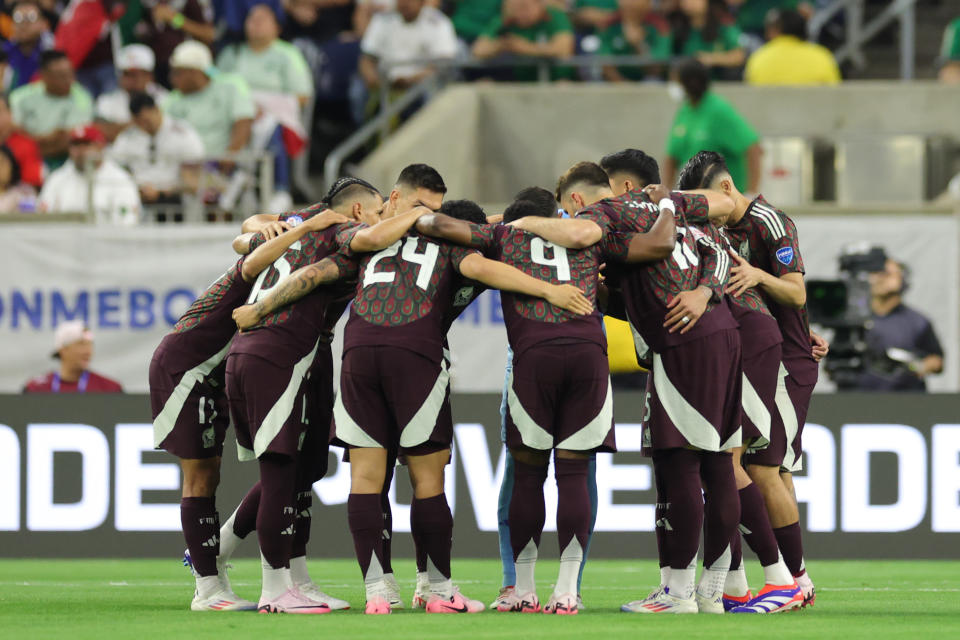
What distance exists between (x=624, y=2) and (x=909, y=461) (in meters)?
6.36

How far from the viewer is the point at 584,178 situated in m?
8.30

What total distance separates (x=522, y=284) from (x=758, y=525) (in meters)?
1.67

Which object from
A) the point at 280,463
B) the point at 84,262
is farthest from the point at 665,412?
the point at 84,262

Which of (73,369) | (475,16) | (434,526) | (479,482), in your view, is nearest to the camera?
(434,526)

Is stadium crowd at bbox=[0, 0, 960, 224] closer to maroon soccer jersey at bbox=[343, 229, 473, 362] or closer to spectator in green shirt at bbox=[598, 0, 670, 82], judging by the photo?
spectator in green shirt at bbox=[598, 0, 670, 82]

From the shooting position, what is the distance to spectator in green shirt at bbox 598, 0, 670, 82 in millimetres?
16422

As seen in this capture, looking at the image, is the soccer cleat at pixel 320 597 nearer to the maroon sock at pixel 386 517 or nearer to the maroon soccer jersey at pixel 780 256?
the maroon sock at pixel 386 517

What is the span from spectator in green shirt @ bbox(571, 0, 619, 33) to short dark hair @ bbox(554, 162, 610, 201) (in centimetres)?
861

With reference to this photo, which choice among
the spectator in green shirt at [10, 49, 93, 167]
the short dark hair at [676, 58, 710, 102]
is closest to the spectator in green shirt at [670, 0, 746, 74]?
the short dark hair at [676, 58, 710, 102]

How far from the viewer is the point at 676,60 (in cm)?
1620

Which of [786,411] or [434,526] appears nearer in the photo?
[434,526]

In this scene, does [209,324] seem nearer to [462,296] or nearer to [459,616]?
[462,296]

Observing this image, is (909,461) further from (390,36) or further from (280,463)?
(390,36)

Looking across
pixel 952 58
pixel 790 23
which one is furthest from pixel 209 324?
pixel 952 58
